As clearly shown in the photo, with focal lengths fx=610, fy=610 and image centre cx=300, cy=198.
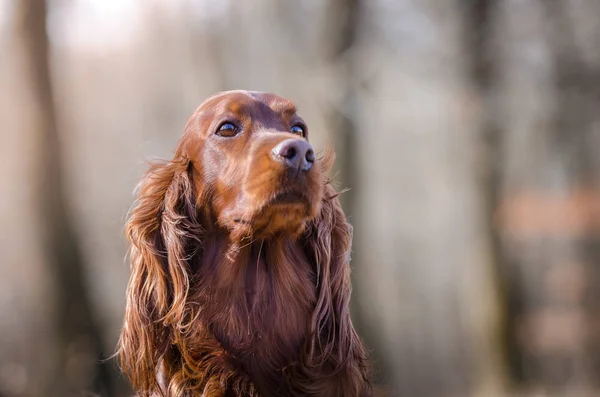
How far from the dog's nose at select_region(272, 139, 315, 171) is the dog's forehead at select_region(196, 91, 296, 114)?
1.02 feet

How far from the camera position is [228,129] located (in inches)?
81.5

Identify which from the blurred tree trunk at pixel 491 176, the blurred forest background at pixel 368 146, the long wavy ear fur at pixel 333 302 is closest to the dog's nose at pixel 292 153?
the long wavy ear fur at pixel 333 302

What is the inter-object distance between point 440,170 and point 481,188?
0.87 meters

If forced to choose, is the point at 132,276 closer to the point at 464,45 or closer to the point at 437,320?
the point at 464,45

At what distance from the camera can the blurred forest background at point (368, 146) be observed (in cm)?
559

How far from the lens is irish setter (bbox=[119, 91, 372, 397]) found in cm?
199

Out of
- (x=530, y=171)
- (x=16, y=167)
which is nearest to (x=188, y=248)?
(x=16, y=167)

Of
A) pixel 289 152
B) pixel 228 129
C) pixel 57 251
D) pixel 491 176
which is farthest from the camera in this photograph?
pixel 491 176

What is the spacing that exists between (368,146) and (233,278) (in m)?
4.37

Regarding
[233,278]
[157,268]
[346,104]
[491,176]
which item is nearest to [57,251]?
[346,104]

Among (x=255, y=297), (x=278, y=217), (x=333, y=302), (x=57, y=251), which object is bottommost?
(x=57, y=251)

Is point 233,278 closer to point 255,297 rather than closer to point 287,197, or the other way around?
point 255,297

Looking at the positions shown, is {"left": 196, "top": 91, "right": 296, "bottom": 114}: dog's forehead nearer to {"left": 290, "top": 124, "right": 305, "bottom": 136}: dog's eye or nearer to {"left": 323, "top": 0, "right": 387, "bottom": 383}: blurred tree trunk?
{"left": 290, "top": 124, "right": 305, "bottom": 136}: dog's eye

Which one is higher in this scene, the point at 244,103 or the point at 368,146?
the point at 244,103
